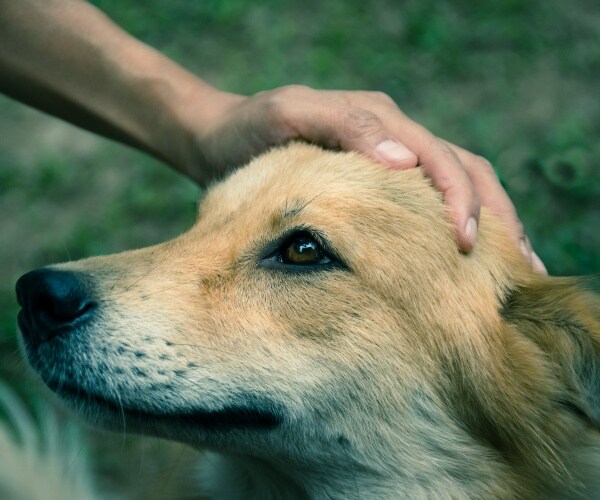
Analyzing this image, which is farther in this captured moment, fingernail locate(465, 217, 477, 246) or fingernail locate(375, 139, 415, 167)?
fingernail locate(375, 139, 415, 167)

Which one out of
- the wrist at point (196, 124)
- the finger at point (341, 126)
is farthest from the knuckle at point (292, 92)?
the wrist at point (196, 124)

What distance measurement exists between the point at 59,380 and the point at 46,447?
1410mm

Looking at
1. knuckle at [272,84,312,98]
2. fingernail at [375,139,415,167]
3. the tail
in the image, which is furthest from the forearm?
the tail

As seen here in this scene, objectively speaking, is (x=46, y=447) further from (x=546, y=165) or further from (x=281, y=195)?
(x=546, y=165)

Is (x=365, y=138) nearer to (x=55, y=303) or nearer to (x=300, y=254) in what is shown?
(x=300, y=254)

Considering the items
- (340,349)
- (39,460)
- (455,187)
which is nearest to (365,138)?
(455,187)

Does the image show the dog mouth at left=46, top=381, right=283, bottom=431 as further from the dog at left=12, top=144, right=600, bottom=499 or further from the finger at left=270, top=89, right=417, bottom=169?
the finger at left=270, top=89, right=417, bottom=169

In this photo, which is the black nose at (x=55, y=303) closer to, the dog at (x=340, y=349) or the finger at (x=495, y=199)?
the dog at (x=340, y=349)

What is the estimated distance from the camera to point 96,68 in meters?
3.92

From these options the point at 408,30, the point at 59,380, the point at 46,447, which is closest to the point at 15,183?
the point at 46,447

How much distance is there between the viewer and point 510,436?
→ 2770 mm

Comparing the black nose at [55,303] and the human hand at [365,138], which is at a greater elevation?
the human hand at [365,138]

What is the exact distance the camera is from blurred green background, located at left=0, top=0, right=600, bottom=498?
556cm

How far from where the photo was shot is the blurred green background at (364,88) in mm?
5562
